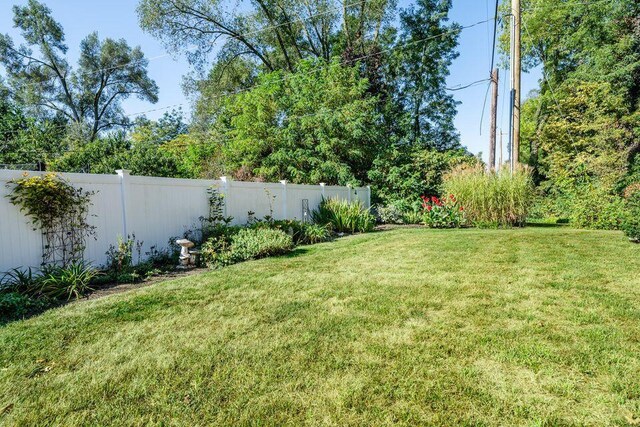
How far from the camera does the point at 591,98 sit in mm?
15438

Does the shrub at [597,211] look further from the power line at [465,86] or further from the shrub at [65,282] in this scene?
the shrub at [65,282]

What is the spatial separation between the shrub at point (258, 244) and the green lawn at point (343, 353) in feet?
5.00

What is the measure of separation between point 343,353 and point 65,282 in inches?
152

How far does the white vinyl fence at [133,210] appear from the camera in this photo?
4352 millimetres

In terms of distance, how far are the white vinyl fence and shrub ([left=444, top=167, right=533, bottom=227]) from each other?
5368 millimetres

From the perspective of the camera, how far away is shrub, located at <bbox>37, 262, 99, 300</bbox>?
4.11m

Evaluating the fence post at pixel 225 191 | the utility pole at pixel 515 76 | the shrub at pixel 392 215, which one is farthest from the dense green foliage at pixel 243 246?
the utility pole at pixel 515 76

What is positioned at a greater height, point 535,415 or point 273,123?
→ point 273,123

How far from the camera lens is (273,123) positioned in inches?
583

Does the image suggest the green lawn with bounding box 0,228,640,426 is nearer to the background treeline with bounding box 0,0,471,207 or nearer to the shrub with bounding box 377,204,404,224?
the shrub with bounding box 377,204,404,224

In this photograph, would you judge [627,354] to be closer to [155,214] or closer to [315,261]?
[315,261]

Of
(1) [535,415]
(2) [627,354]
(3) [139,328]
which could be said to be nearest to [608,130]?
(2) [627,354]

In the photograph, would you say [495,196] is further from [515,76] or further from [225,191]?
[225,191]

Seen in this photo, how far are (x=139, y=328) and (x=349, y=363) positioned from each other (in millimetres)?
1950
